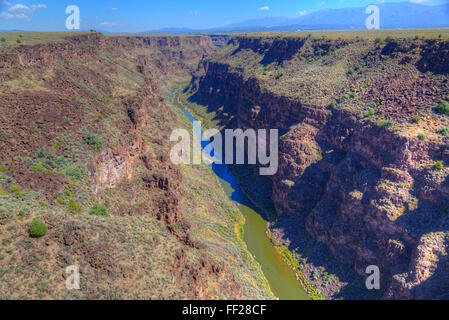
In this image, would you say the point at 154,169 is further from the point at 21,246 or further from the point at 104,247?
the point at 21,246

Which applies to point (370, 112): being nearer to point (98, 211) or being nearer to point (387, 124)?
point (387, 124)

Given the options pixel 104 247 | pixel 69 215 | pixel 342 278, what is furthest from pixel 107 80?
pixel 342 278

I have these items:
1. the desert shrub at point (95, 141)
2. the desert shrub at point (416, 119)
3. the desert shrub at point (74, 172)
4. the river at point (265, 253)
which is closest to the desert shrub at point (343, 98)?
the desert shrub at point (416, 119)

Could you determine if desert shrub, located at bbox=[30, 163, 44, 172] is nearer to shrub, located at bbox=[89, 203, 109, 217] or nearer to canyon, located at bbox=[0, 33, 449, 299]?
canyon, located at bbox=[0, 33, 449, 299]

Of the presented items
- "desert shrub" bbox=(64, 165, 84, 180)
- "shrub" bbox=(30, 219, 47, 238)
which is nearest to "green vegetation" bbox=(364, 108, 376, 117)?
"desert shrub" bbox=(64, 165, 84, 180)

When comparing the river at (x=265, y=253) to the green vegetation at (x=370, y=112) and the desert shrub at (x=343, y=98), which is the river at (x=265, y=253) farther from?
the desert shrub at (x=343, y=98)

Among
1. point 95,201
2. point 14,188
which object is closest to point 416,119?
point 95,201
